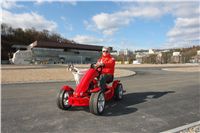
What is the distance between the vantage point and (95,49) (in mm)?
94062

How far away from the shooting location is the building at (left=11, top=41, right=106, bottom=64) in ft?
251

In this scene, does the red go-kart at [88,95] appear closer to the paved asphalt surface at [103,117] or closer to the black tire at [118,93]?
the paved asphalt surface at [103,117]

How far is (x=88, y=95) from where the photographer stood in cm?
641

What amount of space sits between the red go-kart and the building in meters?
69.5

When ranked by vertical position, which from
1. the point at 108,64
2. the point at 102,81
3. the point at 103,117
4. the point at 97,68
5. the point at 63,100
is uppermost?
the point at 108,64

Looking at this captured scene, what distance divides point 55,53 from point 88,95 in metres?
79.8

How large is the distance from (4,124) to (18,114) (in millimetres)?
895

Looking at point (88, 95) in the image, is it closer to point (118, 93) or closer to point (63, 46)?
point (118, 93)

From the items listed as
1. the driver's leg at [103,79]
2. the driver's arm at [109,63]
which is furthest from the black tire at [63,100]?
the driver's arm at [109,63]

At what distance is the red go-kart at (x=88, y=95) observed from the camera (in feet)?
19.5

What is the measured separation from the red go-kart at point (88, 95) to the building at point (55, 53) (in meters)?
69.5

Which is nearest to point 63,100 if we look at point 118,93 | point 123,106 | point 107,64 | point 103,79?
point 103,79

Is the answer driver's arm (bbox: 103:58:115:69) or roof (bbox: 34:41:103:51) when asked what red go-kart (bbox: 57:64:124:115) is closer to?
driver's arm (bbox: 103:58:115:69)

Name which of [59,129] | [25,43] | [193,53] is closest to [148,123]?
[59,129]
